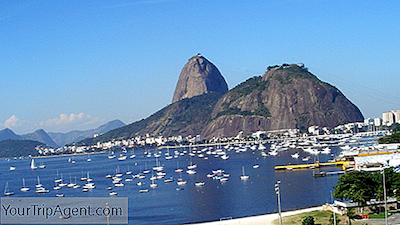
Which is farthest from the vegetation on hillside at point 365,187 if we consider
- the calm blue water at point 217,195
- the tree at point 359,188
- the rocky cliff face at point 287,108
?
the rocky cliff face at point 287,108

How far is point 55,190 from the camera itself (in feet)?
194

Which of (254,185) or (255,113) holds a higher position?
(255,113)

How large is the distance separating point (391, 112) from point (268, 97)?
38470 mm

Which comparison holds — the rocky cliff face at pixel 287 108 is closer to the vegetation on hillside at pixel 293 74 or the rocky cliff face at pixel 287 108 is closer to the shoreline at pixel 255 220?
the vegetation on hillside at pixel 293 74

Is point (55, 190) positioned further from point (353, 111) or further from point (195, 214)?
point (353, 111)

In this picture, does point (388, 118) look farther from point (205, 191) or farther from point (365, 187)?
point (365, 187)

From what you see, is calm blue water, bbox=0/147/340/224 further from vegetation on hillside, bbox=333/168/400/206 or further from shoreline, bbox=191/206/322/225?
vegetation on hillside, bbox=333/168/400/206

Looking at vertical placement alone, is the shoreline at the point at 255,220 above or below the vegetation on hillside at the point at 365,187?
below

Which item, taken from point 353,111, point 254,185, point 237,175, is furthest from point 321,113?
point 254,185

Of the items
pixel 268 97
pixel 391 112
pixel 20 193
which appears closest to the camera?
pixel 20 193

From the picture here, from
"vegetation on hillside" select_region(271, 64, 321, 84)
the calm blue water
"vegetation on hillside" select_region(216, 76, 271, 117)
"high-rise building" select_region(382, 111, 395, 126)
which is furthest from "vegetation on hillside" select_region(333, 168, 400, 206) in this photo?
"vegetation on hillside" select_region(271, 64, 321, 84)

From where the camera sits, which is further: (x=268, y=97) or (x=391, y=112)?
(x=268, y=97)

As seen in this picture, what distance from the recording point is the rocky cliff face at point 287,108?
157 m

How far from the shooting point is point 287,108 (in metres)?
161
